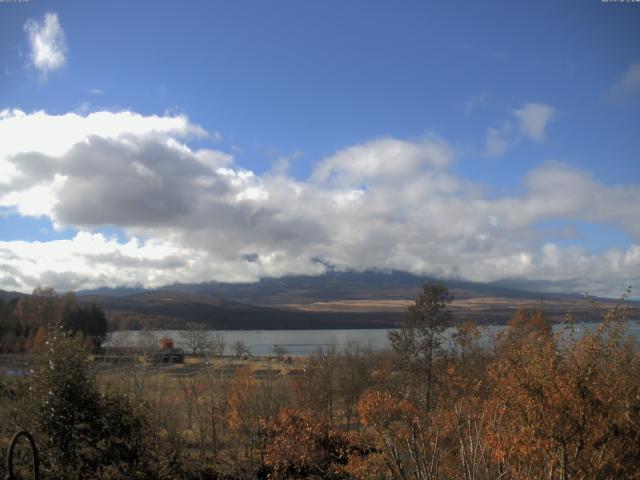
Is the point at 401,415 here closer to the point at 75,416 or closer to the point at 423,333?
the point at 75,416

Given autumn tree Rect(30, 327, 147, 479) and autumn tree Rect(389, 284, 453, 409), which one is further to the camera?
autumn tree Rect(389, 284, 453, 409)

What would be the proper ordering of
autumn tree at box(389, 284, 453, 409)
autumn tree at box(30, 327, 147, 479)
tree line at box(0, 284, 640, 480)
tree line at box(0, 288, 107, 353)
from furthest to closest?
1. tree line at box(0, 288, 107, 353)
2. autumn tree at box(389, 284, 453, 409)
3. autumn tree at box(30, 327, 147, 479)
4. tree line at box(0, 284, 640, 480)

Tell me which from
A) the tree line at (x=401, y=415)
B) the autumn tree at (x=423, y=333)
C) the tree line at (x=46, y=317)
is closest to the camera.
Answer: the tree line at (x=401, y=415)

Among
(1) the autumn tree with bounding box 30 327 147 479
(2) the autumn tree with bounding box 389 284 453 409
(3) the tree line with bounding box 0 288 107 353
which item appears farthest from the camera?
(3) the tree line with bounding box 0 288 107 353

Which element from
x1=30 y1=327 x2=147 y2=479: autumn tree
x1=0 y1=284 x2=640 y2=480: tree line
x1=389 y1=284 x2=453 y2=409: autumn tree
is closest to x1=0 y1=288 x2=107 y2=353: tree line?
x1=0 y1=284 x2=640 y2=480: tree line

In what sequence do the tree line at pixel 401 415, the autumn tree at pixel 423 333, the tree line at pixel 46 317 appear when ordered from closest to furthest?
1. the tree line at pixel 401 415
2. the autumn tree at pixel 423 333
3. the tree line at pixel 46 317

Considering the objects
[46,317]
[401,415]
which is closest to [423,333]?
[401,415]

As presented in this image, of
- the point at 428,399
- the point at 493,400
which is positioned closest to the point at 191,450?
the point at 428,399

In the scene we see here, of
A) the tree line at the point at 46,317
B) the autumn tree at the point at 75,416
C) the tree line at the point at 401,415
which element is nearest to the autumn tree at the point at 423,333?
the tree line at the point at 401,415

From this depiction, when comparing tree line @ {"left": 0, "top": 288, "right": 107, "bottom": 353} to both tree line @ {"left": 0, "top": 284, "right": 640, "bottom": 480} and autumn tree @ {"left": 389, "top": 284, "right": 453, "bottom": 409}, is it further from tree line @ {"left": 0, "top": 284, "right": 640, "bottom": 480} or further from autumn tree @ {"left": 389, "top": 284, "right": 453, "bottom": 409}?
autumn tree @ {"left": 389, "top": 284, "right": 453, "bottom": 409}

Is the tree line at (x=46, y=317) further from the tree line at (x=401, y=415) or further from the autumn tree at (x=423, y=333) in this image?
the autumn tree at (x=423, y=333)

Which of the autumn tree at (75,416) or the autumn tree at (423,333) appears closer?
the autumn tree at (75,416)

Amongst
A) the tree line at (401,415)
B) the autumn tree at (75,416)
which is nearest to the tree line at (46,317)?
the tree line at (401,415)

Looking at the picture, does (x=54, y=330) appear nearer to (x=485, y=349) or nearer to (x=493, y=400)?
(x=493, y=400)
